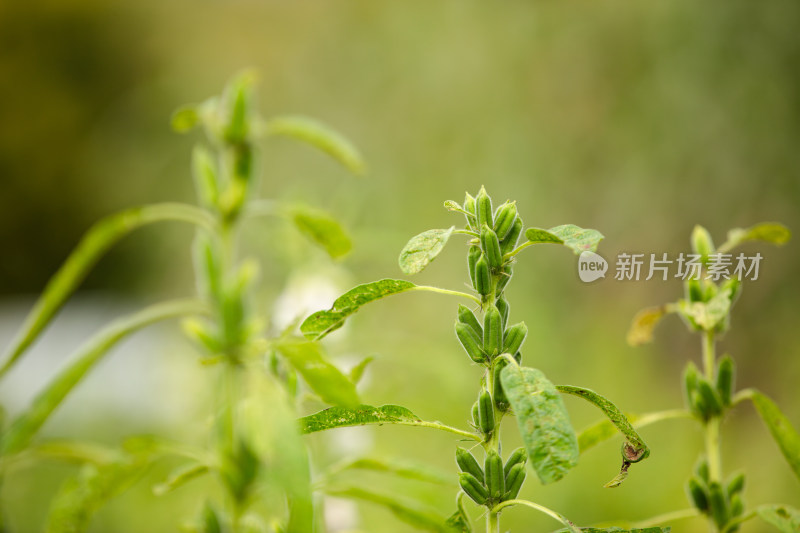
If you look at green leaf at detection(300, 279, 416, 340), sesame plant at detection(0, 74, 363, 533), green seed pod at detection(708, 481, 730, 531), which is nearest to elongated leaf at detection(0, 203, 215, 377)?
sesame plant at detection(0, 74, 363, 533)

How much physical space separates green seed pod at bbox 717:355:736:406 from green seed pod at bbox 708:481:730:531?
0.03m

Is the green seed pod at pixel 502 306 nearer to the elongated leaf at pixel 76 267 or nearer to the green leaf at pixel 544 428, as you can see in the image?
the green leaf at pixel 544 428

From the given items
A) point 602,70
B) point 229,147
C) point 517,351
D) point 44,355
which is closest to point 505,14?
point 602,70

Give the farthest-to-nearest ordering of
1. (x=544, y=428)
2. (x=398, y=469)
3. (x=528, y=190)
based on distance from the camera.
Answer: (x=528, y=190) → (x=398, y=469) → (x=544, y=428)

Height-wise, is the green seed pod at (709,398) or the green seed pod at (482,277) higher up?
the green seed pod at (709,398)

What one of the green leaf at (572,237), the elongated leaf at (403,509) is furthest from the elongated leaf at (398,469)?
the green leaf at (572,237)

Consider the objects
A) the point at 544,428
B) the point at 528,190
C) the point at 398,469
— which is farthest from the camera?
the point at 528,190

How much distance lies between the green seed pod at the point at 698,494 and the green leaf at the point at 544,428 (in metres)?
0.11

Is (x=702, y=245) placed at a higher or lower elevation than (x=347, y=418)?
higher

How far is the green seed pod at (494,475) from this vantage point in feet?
0.63

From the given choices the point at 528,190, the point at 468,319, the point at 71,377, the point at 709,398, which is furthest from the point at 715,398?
the point at 528,190

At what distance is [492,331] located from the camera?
194 mm

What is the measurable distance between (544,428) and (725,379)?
13 centimetres

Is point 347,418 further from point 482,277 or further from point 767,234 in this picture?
point 767,234
